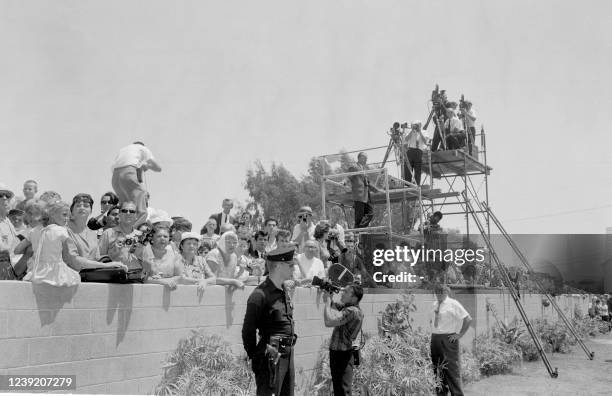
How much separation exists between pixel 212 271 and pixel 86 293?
2290 mm

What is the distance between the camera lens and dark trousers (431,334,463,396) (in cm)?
867

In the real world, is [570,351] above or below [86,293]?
below

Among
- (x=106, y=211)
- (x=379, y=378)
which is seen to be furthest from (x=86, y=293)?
(x=379, y=378)

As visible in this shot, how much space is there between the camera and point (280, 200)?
3938 cm

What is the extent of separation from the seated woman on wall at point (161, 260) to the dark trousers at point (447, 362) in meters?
4.13

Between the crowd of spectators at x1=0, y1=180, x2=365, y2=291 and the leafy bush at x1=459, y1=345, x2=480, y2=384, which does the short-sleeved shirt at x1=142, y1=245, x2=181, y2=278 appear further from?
the leafy bush at x1=459, y1=345, x2=480, y2=384

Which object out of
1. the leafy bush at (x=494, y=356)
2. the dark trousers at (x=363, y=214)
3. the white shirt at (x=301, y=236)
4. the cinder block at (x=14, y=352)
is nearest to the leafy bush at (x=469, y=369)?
the leafy bush at (x=494, y=356)

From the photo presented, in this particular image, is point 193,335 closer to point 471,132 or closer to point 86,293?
point 86,293

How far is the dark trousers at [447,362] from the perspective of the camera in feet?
28.5

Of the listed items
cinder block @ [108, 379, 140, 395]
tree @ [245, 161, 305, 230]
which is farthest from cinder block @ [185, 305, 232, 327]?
tree @ [245, 161, 305, 230]

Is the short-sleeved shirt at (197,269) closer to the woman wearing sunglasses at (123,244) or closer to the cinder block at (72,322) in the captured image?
the woman wearing sunglasses at (123,244)

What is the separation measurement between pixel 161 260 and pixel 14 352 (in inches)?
83.5

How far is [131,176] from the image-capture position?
8.27 m

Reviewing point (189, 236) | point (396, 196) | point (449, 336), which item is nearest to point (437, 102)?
point (396, 196)
